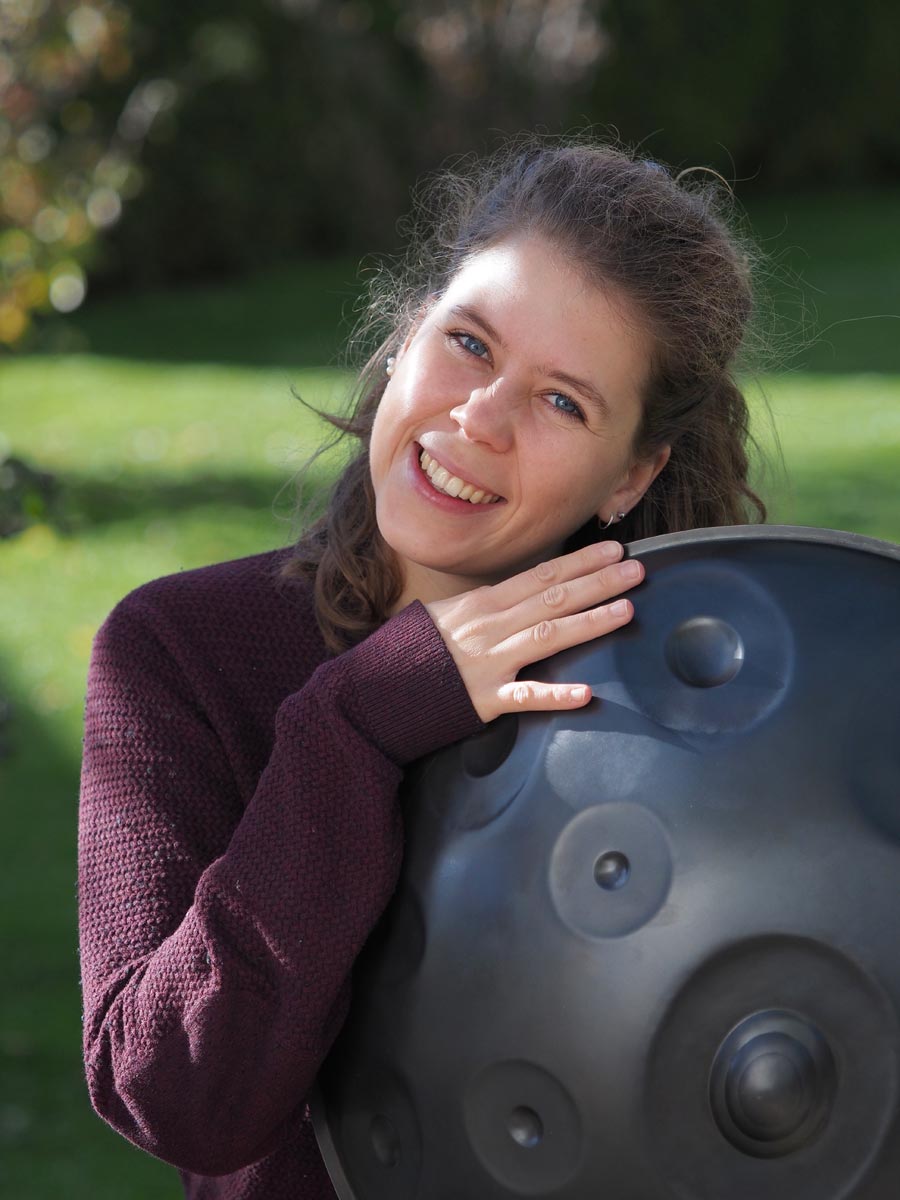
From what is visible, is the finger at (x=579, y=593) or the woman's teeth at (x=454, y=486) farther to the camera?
the woman's teeth at (x=454, y=486)

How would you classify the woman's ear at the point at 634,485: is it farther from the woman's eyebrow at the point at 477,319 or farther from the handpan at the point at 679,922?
the handpan at the point at 679,922

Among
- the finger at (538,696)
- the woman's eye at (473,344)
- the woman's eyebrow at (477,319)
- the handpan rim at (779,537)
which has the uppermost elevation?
the woman's eyebrow at (477,319)

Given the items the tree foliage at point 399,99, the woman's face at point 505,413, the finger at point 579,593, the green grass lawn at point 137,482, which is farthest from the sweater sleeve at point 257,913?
the tree foliage at point 399,99

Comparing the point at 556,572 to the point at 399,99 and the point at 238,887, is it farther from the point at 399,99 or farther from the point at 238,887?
the point at 399,99

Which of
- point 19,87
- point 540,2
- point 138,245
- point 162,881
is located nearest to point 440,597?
point 162,881

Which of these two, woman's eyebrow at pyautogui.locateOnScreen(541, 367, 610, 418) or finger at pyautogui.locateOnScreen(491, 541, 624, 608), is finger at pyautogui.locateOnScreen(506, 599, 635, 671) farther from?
woman's eyebrow at pyautogui.locateOnScreen(541, 367, 610, 418)

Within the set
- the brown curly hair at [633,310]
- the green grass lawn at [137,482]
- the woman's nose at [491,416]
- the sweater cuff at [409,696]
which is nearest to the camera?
the sweater cuff at [409,696]

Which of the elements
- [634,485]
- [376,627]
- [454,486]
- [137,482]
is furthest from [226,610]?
[137,482]

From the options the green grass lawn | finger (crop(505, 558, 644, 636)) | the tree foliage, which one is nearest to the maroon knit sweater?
finger (crop(505, 558, 644, 636))

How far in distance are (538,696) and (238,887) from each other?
1.21 feet

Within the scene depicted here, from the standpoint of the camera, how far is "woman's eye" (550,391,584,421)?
6.14ft

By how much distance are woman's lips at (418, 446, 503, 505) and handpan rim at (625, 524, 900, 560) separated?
309mm

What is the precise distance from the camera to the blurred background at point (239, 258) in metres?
4.22

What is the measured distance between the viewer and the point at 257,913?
1.62 m
